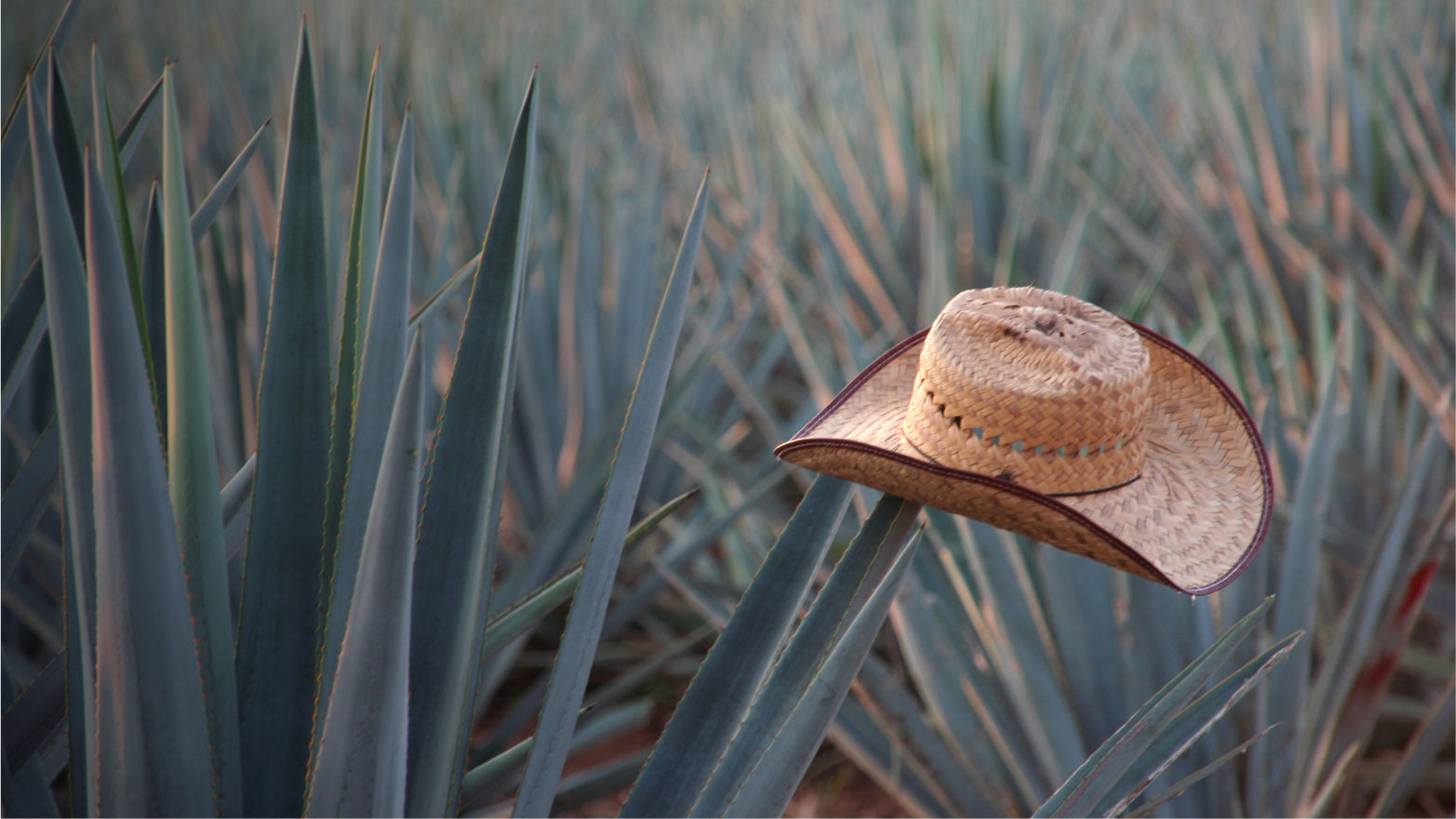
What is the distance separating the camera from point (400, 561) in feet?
1.49

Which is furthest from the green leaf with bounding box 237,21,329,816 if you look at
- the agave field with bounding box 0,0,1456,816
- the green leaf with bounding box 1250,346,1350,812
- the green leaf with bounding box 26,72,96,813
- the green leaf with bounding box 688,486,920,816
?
the green leaf with bounding box 1250,346,1350,812

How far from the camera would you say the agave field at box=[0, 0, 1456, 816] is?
516 mm

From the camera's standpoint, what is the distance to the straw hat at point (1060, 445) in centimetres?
55

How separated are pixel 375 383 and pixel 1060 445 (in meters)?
0.40

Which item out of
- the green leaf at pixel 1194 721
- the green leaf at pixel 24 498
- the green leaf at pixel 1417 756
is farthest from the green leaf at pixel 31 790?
the green leaf at pixel 1417 756

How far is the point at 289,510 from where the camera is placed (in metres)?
0.60

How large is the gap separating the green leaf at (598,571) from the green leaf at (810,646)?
0.28 ft

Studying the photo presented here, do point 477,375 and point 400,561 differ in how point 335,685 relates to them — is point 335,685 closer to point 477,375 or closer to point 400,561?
point 400,561

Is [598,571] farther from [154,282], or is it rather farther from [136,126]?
[136,126]

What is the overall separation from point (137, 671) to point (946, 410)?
44 cm

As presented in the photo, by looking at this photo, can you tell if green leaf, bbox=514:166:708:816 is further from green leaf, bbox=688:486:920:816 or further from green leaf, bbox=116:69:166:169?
green leaf, bbox=116:69:166:169

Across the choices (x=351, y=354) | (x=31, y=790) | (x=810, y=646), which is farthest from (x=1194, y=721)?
(x=31, y=790)

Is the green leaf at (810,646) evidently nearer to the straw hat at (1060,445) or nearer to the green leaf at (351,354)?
the straw hat at (1060,445)

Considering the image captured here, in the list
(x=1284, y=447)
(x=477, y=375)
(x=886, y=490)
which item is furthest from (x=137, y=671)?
(x=1284, y=447)
